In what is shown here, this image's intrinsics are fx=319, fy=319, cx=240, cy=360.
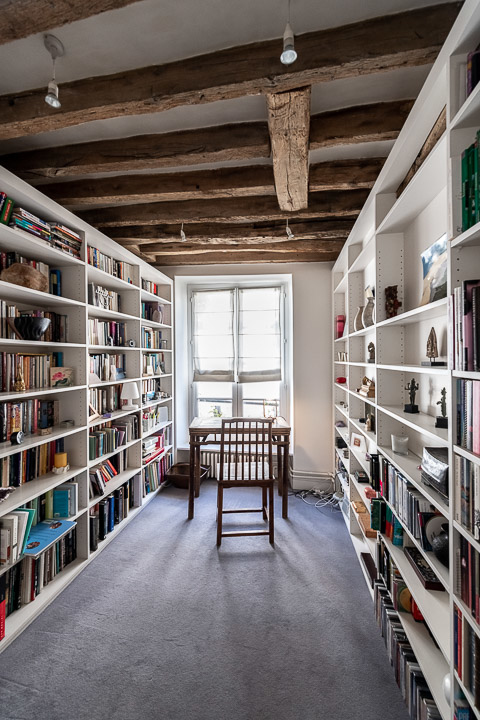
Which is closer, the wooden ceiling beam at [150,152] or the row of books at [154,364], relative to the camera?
the wooden ceiling beam at [150,152]

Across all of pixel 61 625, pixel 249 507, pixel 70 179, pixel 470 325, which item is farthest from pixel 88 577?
pixel 70 179

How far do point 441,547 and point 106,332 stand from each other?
8.89ft

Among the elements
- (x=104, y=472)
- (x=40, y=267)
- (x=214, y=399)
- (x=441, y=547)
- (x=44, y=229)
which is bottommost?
(x=104, y=472)

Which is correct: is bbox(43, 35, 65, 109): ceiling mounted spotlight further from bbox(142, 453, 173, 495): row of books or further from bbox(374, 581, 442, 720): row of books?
bbox(142, 453, 173, 495): row of books

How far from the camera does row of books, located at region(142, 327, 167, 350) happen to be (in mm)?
3391

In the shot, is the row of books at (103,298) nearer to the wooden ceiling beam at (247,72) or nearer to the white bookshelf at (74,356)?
the white bookshelf at (74,356)

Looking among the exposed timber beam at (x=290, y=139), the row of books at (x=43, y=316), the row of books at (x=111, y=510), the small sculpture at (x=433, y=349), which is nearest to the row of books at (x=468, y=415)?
the small sculpture at (x=433, y=349)

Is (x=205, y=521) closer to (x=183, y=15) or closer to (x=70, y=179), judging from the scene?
(x=70, y=179)

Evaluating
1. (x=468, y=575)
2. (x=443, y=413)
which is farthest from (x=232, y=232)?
(x=468, y=575)

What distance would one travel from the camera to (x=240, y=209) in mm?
2561

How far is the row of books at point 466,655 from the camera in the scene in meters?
0.91

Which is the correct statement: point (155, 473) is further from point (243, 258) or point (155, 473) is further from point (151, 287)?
point (243, 258)

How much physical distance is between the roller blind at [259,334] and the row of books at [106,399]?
1.61 metres

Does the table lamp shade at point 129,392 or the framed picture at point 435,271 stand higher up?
Result: the framed picture at point 435,271
